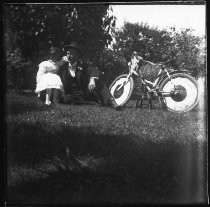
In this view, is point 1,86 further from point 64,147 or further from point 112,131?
point 112,131

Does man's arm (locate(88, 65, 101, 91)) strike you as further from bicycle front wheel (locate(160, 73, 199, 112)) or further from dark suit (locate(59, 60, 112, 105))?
bicycle front wheel (locate(160, 73, 199, 112))

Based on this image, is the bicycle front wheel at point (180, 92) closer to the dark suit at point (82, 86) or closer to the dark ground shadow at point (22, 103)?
the dark suit at point (82, 86)

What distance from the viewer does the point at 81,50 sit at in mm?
3963

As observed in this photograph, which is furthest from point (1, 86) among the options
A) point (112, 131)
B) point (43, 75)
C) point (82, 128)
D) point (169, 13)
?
point (169, 13)

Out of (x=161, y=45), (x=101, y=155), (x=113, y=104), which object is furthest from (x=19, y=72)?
(x=161, y=45)

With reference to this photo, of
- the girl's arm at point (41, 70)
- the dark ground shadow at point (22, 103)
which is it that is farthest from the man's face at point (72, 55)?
the dark ground shadow at point (22, 103)

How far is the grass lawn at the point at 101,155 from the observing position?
3.78 m

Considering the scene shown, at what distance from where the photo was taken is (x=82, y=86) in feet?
13.2

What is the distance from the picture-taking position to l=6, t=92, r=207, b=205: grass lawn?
3783mm

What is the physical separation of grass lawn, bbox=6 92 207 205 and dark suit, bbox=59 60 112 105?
0.11m

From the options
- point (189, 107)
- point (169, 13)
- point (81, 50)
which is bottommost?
point (189, 107)

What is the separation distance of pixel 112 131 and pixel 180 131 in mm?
718

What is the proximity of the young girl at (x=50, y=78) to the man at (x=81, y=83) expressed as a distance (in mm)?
66

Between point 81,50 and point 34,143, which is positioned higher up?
point 81,50
